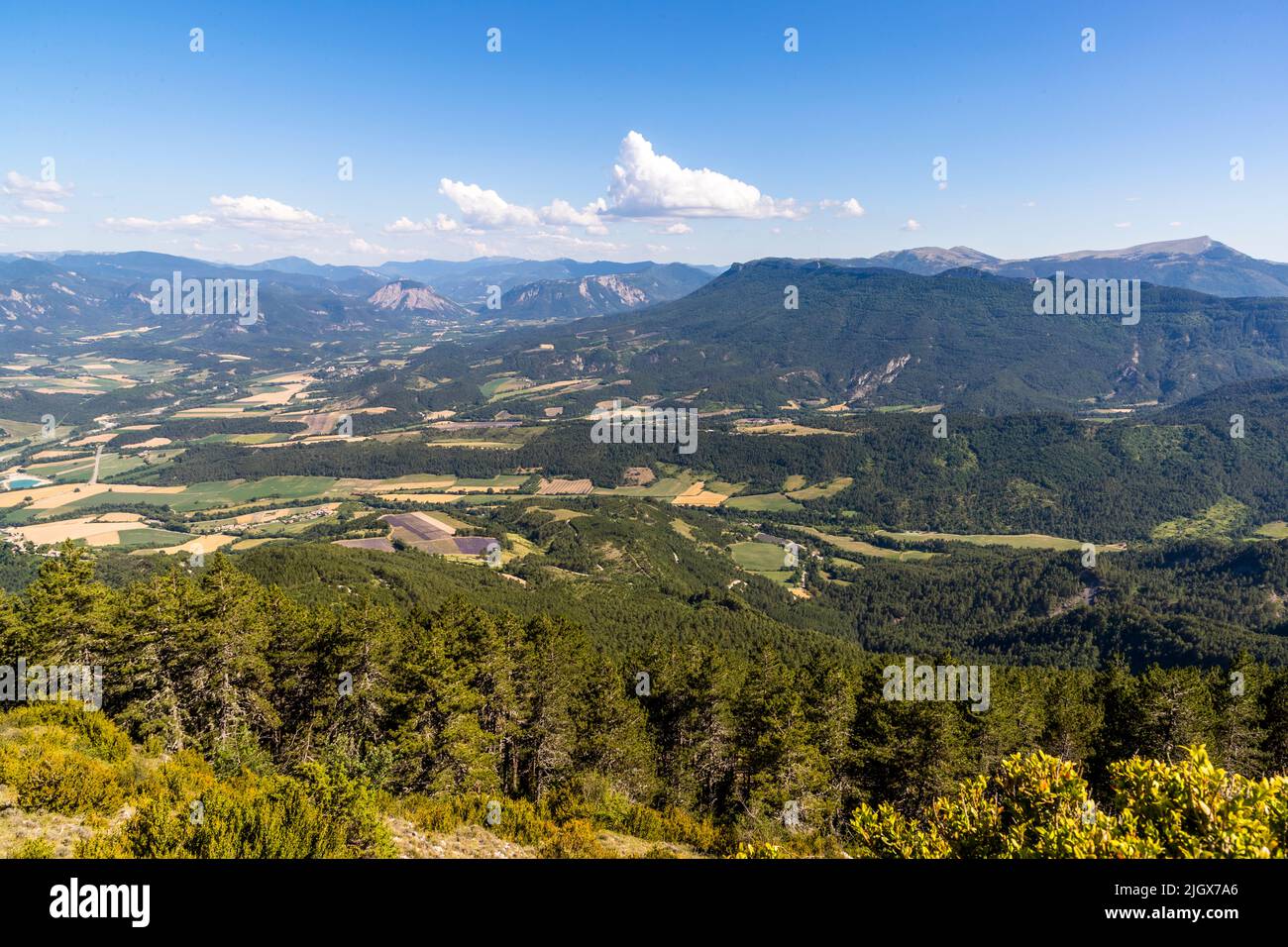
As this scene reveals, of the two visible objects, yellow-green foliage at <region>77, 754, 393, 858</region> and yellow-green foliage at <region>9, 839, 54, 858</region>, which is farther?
yellow-green foliage at <region>9, 839, 54, 858</region>

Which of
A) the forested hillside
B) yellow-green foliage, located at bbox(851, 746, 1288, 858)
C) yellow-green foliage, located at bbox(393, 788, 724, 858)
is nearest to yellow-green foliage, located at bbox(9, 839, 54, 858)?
the forested hillside

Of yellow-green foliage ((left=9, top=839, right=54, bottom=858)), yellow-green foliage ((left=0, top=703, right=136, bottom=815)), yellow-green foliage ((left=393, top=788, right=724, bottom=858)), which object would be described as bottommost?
yellow-green foliage ((left=393, top=788, right=724, bottom=858))

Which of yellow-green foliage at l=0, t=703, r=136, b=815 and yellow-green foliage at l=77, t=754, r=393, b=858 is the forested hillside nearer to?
yellow-green foliage at l=0, t=703, r=136, b=815

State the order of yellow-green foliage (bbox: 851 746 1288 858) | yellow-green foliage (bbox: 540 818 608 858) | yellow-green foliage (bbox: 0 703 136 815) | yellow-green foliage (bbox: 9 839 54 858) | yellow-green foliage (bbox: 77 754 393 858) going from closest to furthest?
yellow-green foliage (bbox: 851 746 1288 858), yellow-green foliage (bbox: 77 754 393 858), yellow-green foliage (bbox: 9 839 54 858), yellow-green foliage (bbox: 0 703 136 815), yellow-green foliage (bbox: 540 818 608 858)

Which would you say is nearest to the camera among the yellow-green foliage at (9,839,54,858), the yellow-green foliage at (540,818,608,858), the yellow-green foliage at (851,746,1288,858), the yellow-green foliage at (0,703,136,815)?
the yellow-green foliage at (851,746,1288,858)
